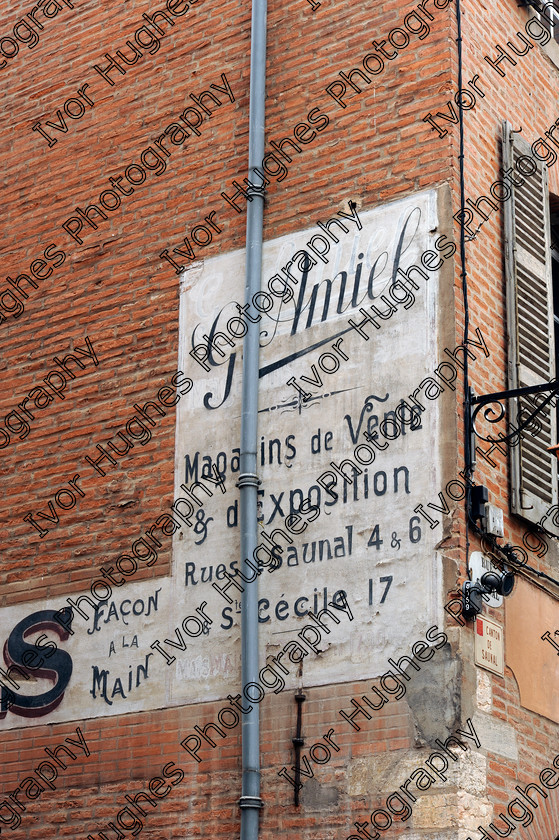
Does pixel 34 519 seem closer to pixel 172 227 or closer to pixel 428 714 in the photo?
pixel 172 227

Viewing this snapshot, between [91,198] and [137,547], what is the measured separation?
2.78 m

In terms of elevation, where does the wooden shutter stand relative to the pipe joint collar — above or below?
above

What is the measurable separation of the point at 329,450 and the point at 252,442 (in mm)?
506

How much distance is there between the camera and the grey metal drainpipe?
6.93 meters

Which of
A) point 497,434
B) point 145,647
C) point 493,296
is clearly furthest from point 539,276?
point 145,647

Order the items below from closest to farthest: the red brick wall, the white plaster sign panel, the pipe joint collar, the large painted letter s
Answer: the white plaster sign panel → the red brick wall → the pipe joint collar → the large painted letter s

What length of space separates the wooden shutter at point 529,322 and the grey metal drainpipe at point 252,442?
5.15ft

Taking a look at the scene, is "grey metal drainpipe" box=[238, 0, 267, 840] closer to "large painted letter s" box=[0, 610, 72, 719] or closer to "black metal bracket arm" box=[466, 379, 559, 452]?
"black metal bracket arm" box=[466, 379, 559, 452]

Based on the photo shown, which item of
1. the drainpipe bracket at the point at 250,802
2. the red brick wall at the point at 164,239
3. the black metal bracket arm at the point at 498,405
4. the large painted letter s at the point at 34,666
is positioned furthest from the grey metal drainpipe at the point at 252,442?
the large painted letter s at the point at 34,666

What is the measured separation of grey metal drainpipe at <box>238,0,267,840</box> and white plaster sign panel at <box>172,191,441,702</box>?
0.31 feet

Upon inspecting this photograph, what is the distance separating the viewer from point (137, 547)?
8023 mm

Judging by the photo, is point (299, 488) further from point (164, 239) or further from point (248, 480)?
point (164, 239)

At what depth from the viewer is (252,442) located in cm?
764

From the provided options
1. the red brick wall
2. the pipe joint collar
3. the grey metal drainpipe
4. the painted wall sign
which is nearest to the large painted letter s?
the painted wall sign
